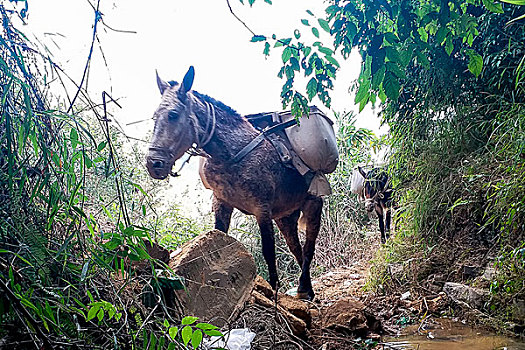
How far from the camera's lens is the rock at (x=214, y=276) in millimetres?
2031

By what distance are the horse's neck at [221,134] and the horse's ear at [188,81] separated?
0.48 feet

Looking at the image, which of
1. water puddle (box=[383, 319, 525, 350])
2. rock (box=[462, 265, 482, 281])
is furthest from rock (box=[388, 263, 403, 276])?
water puddle (box=[383, 319, 525, 350])

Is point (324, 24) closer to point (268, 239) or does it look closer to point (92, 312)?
point (92, 312)

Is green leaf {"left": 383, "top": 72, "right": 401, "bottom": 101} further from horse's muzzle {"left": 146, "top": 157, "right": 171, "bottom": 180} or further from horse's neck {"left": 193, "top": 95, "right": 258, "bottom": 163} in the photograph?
horse's neck {"left": 193, "top": 95, "right": 258, "bottom": 163}

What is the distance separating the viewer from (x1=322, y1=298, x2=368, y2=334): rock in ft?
8.82

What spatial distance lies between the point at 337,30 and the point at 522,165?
1946 millimetres

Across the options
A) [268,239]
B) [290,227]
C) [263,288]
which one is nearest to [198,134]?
[268,239]

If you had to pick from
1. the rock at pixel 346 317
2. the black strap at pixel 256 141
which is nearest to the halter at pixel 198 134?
the black strap at pixel 256 141

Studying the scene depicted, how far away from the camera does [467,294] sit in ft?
9.85

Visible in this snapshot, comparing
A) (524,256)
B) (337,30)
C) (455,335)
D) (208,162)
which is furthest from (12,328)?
(524,256)

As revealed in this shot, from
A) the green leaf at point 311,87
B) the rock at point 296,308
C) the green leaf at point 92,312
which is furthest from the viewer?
the rock at point 296,308

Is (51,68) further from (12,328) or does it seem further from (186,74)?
(186,74)

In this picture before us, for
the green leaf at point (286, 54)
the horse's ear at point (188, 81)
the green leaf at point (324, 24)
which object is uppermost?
the horse's ear at point (188, 81)

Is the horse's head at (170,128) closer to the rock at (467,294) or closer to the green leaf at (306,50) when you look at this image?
the green leaf at (306,50)
